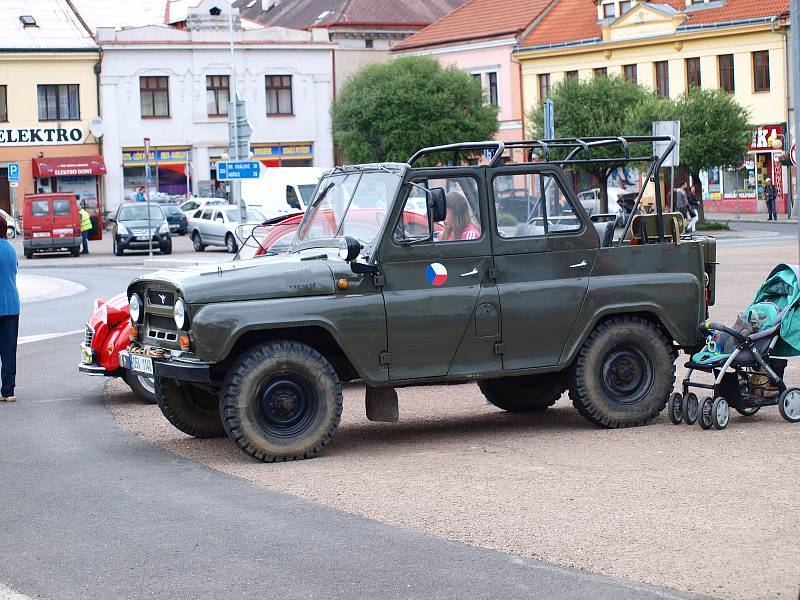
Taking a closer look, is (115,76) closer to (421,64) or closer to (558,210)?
(421,64)

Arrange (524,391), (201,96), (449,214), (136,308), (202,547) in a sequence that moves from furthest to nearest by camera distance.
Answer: (201,96) < (524,391) < (136,308) < (449,214) < (202,547)

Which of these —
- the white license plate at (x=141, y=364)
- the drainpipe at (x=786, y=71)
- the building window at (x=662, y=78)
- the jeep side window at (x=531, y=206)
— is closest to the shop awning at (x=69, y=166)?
the building window at (x=662, y=78)

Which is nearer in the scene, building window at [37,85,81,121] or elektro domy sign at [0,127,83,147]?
elektro domy sign at [0,127,83,147]

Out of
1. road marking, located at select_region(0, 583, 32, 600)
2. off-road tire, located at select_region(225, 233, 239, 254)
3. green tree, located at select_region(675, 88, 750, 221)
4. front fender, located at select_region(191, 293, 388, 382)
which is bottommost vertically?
road marking, located at select_region(0, 583, 32, 600)

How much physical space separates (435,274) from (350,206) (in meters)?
0.99

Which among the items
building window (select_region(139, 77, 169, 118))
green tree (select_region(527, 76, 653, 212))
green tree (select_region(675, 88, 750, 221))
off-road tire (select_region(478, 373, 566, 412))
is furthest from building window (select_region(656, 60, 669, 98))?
off-road tire (select_region(478, 373, 566, 412))

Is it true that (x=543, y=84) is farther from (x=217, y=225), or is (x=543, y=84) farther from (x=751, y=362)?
(x=751, y=362)

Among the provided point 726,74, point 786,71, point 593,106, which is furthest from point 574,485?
point 726,74

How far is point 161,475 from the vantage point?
933cm

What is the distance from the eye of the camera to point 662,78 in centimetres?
6103

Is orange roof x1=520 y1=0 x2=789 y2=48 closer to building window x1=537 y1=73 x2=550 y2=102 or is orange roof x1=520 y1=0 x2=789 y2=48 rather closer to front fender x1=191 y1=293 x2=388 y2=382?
building window x1=537 y1=73 x2=550 y2=102

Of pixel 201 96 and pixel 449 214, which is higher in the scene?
pixel 201 96

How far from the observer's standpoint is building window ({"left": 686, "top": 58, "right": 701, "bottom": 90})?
5944 cm

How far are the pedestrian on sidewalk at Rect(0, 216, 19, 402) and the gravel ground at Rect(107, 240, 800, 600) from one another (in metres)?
1.72
